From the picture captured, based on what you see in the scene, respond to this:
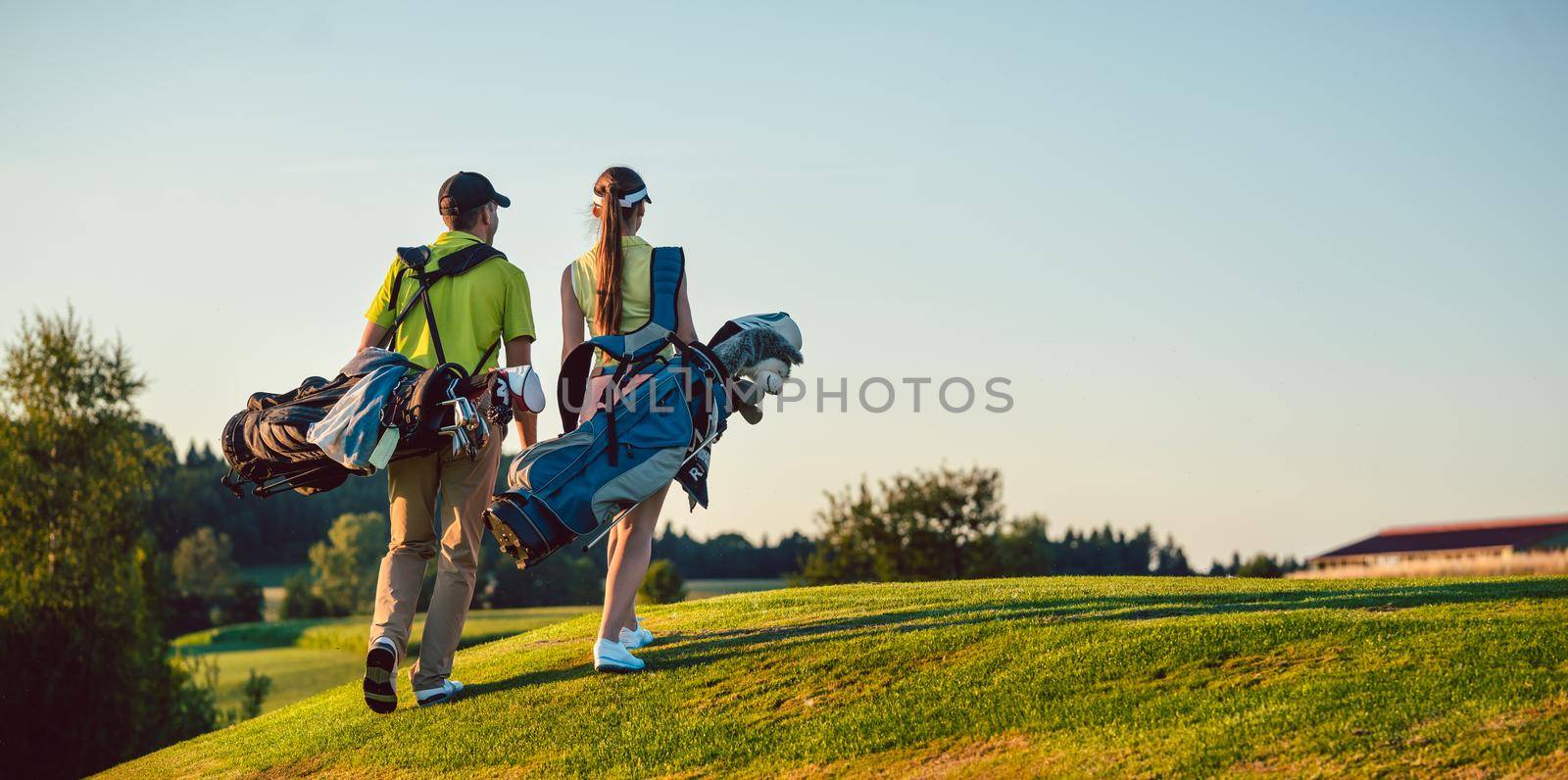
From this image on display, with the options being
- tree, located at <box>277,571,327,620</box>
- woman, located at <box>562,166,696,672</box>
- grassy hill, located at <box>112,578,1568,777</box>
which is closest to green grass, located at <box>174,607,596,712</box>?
tree, located at <box>277,571,327,620</box>

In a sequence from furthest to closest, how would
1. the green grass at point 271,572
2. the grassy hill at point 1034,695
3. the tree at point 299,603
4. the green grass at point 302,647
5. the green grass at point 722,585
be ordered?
the green grass at point 271,572 → the tree at point 299,603 → the green grass at point 722,585 → the green grass at point 302,647 → the grassy hill at point 1034,695

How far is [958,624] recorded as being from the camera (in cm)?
929

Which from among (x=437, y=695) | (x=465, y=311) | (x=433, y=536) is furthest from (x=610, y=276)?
(x=437, y=695)

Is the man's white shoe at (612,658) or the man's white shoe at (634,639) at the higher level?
the man's white shoe at (634,639)

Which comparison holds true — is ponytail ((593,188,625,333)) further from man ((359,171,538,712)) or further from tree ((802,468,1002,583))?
tree ((802,468,1002,583))

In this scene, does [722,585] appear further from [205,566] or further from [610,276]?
[610,276]

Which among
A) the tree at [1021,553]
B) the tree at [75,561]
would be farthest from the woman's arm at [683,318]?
the tree at [1021,553]

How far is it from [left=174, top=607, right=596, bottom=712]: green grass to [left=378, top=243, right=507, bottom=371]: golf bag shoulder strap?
3648cm

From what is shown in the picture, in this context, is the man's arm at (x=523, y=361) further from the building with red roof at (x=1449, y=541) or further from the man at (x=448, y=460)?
the building with red roof at (x=1449, y=541)

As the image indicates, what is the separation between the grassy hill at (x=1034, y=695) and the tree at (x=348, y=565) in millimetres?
95702

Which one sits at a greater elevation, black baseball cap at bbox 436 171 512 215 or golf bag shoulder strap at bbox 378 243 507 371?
black baseball cap at bbox 436 171 512 215

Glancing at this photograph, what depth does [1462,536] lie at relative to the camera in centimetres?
6694

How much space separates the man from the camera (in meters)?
8.71

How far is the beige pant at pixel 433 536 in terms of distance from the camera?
28.7ft
